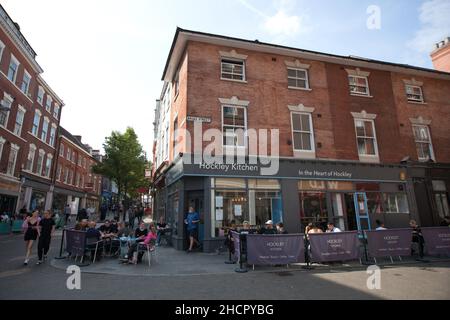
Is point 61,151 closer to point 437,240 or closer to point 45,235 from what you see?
point 45,235

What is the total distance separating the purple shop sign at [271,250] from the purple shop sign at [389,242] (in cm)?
279

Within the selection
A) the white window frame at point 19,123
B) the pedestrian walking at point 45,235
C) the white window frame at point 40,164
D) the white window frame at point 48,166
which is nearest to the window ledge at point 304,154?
the pedestrian walking at point 45,235

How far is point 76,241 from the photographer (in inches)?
364

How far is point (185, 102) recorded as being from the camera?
12.9 m

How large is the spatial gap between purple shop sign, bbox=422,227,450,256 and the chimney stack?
66.4 feet

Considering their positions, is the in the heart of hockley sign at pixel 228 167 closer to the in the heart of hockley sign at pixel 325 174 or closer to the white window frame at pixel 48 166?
the in the heart of hockley sign at pixel 325 174

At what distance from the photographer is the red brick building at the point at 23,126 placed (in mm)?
19906

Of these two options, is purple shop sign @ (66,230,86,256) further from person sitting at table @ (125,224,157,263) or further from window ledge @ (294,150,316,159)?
window ledge @ (294,150,316,159)

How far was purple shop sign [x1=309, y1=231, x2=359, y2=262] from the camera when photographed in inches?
336

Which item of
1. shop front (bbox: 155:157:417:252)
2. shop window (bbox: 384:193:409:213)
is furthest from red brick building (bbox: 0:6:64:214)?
shop window (bbox: 384:193:409:213)

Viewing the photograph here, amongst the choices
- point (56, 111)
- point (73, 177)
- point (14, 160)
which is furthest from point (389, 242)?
point (73, 177)

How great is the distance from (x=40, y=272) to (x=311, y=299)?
7.82 m
